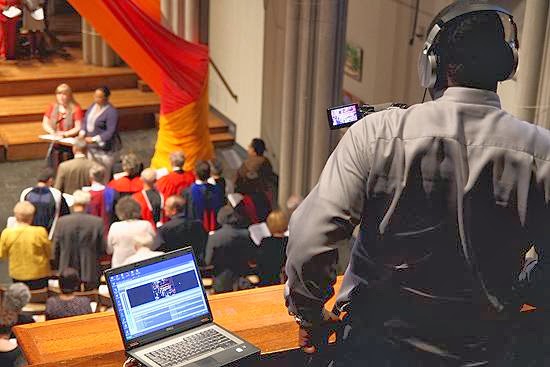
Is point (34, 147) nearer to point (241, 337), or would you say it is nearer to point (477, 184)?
point (241, 337)

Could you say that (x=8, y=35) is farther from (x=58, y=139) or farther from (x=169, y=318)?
(x=169, y=318)

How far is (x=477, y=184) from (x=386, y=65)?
25.1 feet

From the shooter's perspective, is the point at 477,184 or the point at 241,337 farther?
the point at 241,337

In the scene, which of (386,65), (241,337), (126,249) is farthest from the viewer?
(386,65)

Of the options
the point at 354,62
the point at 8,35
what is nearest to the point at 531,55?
the point at 354,62

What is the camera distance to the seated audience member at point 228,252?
6910 mm

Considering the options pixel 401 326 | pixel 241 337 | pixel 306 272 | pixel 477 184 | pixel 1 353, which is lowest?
pixel 1 353

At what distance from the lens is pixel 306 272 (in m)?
2.26

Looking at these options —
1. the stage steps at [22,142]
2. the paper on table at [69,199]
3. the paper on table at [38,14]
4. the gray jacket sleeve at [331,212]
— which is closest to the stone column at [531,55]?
the paper on table at [69,199]

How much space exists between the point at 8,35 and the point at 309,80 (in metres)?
6.37

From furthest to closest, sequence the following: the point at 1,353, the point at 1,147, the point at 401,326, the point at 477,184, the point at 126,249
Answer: the point at 1,147, the point at 126,249, the point at 1,353, the point at 401,326, the point at 477,184

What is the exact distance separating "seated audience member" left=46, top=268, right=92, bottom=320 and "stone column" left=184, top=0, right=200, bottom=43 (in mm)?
4687

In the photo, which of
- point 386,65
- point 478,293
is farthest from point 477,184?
point 386,65

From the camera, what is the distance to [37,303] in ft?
23.4
